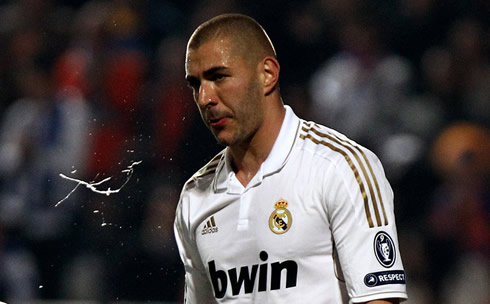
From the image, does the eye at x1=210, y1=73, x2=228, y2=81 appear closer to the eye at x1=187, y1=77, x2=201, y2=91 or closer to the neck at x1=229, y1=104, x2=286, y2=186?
the eye at x1=187, y1=77, x2=201, y2=91

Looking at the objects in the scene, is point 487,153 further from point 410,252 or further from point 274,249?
point 274,249

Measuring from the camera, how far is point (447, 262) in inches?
177

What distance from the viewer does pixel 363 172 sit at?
2.29 meters

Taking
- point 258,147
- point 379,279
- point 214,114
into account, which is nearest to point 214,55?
point 214,114

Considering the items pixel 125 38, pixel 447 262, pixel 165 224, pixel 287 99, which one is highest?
pixel 125 38

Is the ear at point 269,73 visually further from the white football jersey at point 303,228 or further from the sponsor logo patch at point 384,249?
the sponsor logo patch at point 384,249

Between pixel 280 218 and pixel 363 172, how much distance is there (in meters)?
0.23

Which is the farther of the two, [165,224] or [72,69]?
[72,69]

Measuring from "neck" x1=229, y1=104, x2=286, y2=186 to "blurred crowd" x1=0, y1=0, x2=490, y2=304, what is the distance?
3.97ft

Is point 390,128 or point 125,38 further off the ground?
point 125,38

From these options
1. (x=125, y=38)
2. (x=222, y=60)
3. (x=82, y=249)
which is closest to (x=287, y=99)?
(x=125, y=38)

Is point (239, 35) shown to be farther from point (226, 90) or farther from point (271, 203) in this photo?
point (271, 203)

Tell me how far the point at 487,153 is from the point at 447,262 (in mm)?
540

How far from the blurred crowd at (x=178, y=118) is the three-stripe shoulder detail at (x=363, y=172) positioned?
1384 mm
